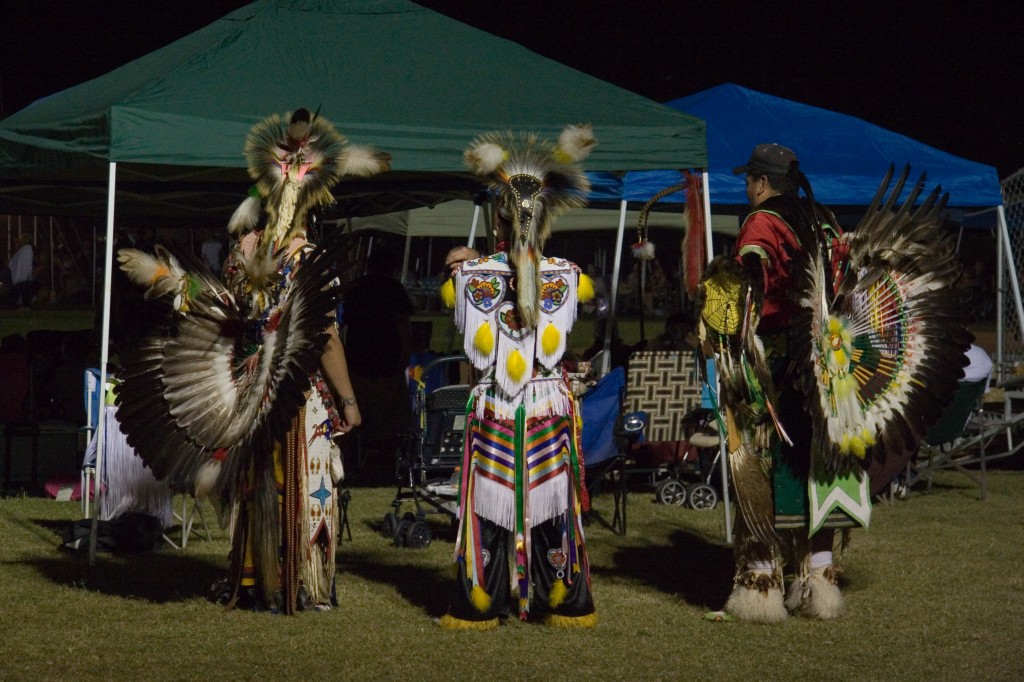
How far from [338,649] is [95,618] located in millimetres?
1083

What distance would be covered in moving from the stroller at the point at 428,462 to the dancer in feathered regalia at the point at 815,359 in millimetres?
2034

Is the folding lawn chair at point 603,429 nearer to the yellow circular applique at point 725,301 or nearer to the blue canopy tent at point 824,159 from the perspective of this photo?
the yellow circular applique at point 725,301

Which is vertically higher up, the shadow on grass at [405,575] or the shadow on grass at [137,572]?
the shadow on grass at [405,575]

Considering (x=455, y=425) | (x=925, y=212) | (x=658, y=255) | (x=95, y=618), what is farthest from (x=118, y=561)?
(x=658, y=255)

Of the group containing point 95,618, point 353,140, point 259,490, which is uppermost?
point 353,140

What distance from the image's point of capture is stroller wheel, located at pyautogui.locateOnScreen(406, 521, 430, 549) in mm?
6996

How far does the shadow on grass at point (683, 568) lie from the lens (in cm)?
603

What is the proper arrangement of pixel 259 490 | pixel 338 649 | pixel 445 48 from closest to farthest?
pixel 338 649 → pixel 259 490 → pixel 445 48

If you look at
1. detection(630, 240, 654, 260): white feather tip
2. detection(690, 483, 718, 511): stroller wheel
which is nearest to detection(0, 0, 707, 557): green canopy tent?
detection(630, 240, 654, 260): white feather tip

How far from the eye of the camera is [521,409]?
5109mm

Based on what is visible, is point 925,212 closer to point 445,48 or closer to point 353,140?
point 353,140

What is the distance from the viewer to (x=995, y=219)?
488 inches

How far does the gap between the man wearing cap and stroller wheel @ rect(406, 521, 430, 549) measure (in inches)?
80.4

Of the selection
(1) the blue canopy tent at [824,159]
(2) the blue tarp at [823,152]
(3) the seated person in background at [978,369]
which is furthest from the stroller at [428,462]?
(3) the seated person in background at [978,369]
